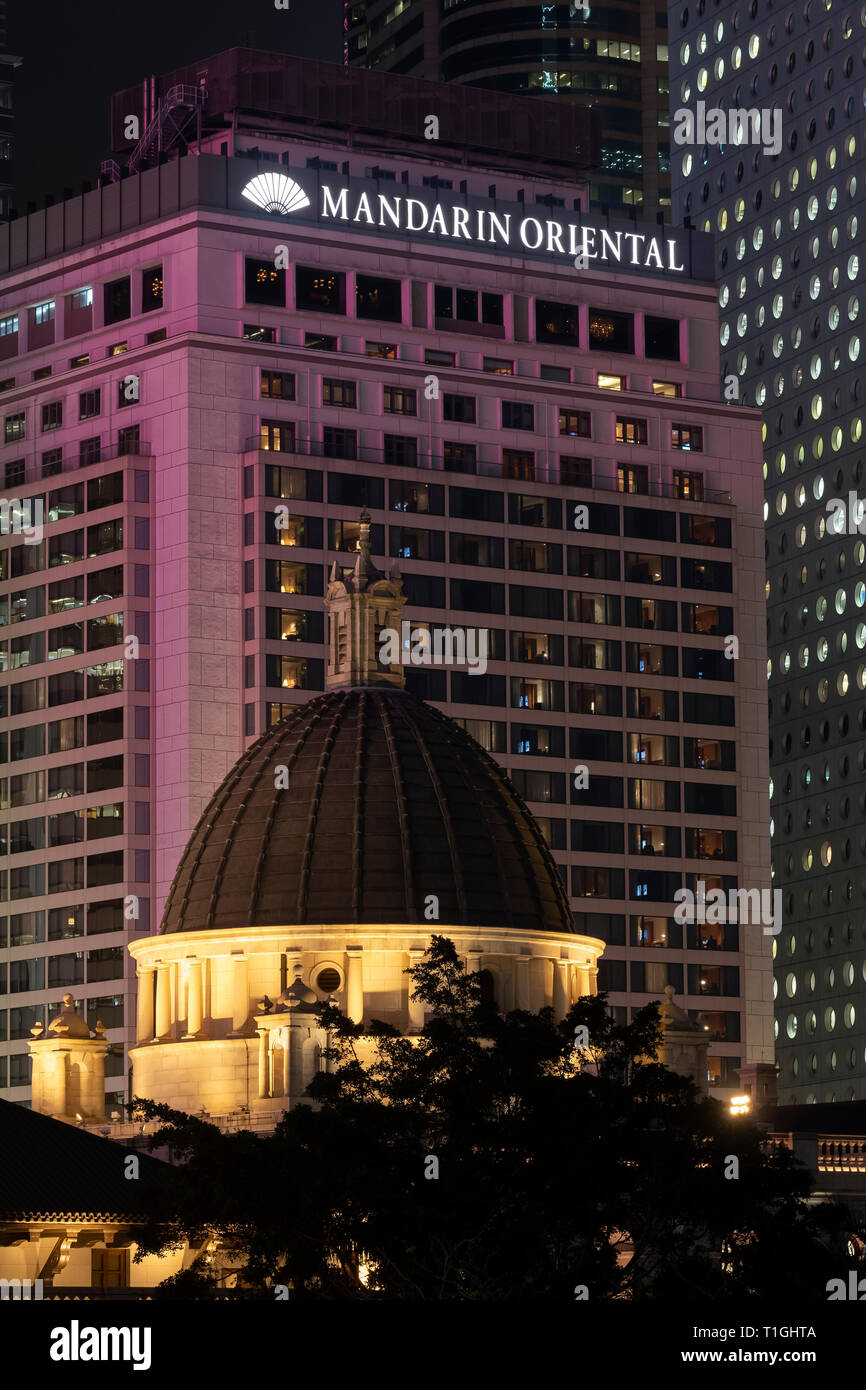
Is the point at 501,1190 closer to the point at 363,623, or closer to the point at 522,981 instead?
the point at 522,981

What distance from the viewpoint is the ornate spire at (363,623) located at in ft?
472

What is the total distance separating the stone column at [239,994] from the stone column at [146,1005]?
474 centimetres

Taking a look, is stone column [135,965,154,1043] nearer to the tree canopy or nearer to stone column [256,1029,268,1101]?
stone column [256,1029,268,1101]

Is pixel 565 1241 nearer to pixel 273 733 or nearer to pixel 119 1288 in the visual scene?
pixel 119 1288

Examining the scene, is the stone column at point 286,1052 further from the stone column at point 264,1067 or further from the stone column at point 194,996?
the stone column at point 194,996

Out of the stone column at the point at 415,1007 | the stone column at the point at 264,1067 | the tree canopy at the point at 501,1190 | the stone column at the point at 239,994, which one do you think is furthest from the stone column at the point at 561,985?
the tree canopy at the point at 501,1190

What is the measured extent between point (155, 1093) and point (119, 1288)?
21218 millimetres

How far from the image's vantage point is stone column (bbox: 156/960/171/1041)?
13875 centimetres

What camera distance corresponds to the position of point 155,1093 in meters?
138

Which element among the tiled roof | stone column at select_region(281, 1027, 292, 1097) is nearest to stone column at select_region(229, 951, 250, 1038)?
stone column at select_region(281, 1027, 292, 1097)

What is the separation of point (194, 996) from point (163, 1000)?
2219mm

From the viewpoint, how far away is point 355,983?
440ft

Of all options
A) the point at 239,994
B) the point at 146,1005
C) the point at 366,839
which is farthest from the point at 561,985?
the point at 146,1005
